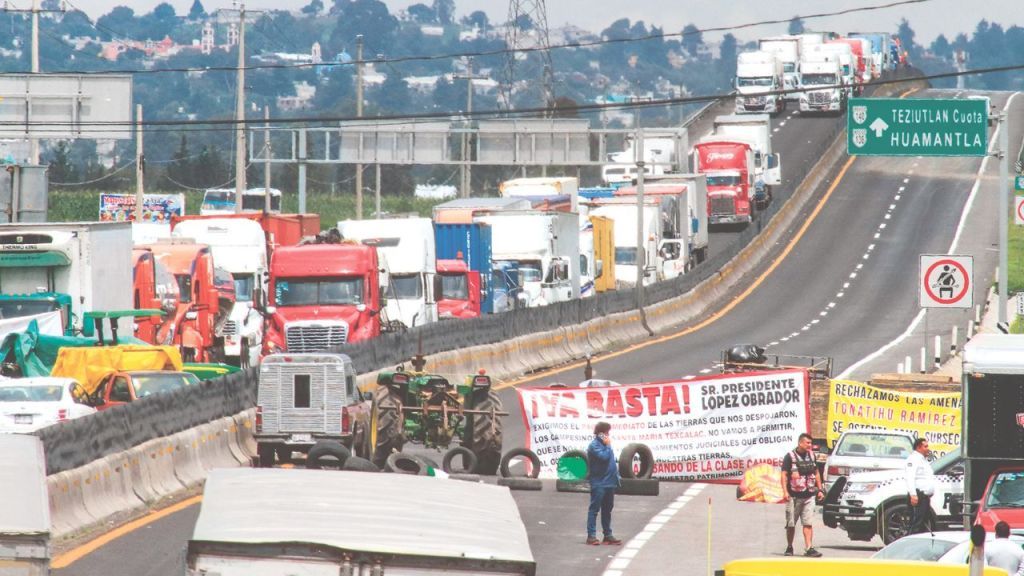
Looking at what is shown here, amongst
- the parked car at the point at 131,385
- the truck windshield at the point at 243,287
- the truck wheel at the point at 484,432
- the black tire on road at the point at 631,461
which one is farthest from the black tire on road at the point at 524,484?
the truck windshield at the point at 243,287

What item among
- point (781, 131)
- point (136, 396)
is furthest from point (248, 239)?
point (781, 131)

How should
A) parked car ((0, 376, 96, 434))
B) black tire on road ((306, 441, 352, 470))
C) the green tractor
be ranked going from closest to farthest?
black tire on road ((306, 441, 352, 470)), parked car ((0, 376, 96, 434)), the green tractor

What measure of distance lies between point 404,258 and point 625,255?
21.9 metres

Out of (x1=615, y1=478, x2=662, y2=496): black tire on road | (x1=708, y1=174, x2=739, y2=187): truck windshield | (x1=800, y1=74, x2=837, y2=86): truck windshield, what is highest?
(x1=800, y1=74, x2=837, y2=86): truck windshield

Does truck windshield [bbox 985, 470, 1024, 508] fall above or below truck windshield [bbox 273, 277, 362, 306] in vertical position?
below

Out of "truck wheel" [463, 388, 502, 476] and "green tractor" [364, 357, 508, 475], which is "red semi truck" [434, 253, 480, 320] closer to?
"green tractor" [364, 357, 508, 475]

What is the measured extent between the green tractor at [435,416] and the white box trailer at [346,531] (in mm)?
15906

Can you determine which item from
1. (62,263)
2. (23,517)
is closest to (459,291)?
(62,263)

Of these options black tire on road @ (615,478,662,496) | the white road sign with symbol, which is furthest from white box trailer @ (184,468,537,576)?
the white road sign with symbol

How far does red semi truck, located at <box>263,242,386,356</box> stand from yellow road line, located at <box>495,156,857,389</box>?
13.6 feet

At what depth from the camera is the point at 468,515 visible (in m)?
10.7

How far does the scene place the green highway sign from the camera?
35.8 metres

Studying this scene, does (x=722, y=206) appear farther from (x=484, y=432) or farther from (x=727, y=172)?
(x=484, y=432)

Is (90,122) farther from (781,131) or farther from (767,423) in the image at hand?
(781,131)
